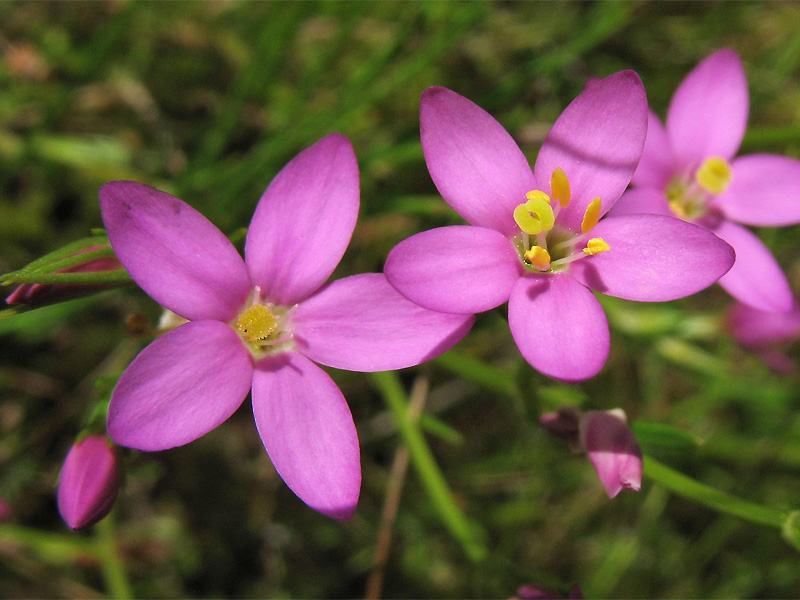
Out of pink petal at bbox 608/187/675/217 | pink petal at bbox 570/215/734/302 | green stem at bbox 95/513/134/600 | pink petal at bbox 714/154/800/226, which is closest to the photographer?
pink petal at bbox 570/215/734/302

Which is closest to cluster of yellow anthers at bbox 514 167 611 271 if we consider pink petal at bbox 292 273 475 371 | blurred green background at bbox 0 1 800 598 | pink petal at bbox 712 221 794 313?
pink petal at bbox 292 273 475 371

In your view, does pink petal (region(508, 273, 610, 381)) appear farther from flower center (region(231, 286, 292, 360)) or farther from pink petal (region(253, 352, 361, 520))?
flower center (region(231, 286, 292, 360))

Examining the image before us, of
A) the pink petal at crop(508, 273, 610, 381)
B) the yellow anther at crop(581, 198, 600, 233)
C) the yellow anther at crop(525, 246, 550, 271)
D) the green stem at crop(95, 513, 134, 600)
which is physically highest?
the yellow anther at crop(581, 198, 600, 233)

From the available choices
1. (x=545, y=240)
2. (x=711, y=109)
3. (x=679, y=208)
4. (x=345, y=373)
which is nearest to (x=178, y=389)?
(x=545, y=240)

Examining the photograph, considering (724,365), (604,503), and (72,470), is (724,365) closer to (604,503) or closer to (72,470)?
(604,503)

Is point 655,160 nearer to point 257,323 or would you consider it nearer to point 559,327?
point 559,327

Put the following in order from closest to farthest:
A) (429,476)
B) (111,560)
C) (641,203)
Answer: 1. (641,203)
2. (429,476)
3. (111,560)

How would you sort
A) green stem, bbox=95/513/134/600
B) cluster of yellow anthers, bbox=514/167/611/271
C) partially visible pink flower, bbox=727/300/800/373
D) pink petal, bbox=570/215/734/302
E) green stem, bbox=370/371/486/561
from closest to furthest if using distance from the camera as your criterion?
pink petal, bbox=570/215/734/302 < cluster of yellow anthers, bbox=514/167/611/271 < green stem, bbox=370/371/486/561 < green stem, bbox=95/513/134/600 < partially visible pink flower, bbox=727/300/800/373

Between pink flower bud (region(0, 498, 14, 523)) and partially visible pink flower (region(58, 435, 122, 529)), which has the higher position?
partially visible pink flower (region(58, 435, 122, 529))
